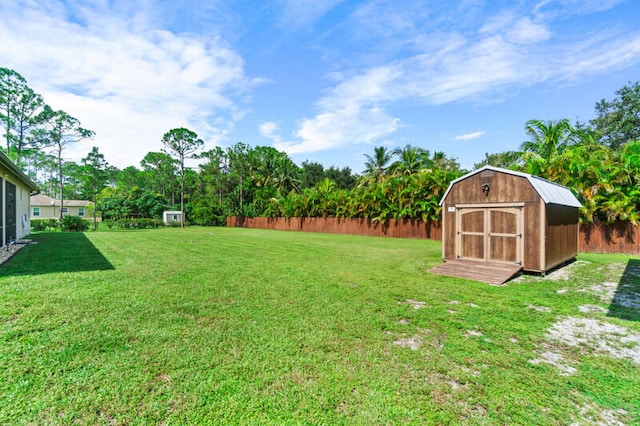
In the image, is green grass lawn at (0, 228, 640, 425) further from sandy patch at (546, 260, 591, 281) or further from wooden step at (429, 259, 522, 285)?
sandy patch at (546, 260, 591, 281)

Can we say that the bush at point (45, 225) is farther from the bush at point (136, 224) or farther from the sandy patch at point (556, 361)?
the sandy patch at point (556, 361)

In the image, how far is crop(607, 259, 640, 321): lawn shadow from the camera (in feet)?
13.4

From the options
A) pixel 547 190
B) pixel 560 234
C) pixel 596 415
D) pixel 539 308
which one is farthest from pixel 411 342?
pixel 560 234

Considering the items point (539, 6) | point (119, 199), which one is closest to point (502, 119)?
point (539, 6)

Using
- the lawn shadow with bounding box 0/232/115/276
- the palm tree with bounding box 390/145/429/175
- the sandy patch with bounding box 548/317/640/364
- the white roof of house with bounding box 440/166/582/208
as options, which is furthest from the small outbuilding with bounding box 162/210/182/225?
the sandy patch with bounding box 548/317/640/364

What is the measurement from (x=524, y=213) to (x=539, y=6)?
19.1 ft

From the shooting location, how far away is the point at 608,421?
1.97 meters

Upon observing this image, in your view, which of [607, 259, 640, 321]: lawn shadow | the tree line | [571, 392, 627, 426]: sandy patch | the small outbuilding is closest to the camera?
[571, 392, 627, 426]: sandy patch

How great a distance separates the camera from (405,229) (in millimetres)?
17000

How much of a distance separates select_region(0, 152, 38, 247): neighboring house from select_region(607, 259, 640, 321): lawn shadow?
39.2ft

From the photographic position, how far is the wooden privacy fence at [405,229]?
10.1m

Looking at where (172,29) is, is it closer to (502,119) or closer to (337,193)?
(337,193)

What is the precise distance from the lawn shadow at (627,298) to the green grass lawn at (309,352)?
3cm

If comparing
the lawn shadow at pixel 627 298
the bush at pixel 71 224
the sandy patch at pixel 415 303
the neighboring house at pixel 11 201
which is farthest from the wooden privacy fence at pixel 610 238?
the bush at pixel 71 224
